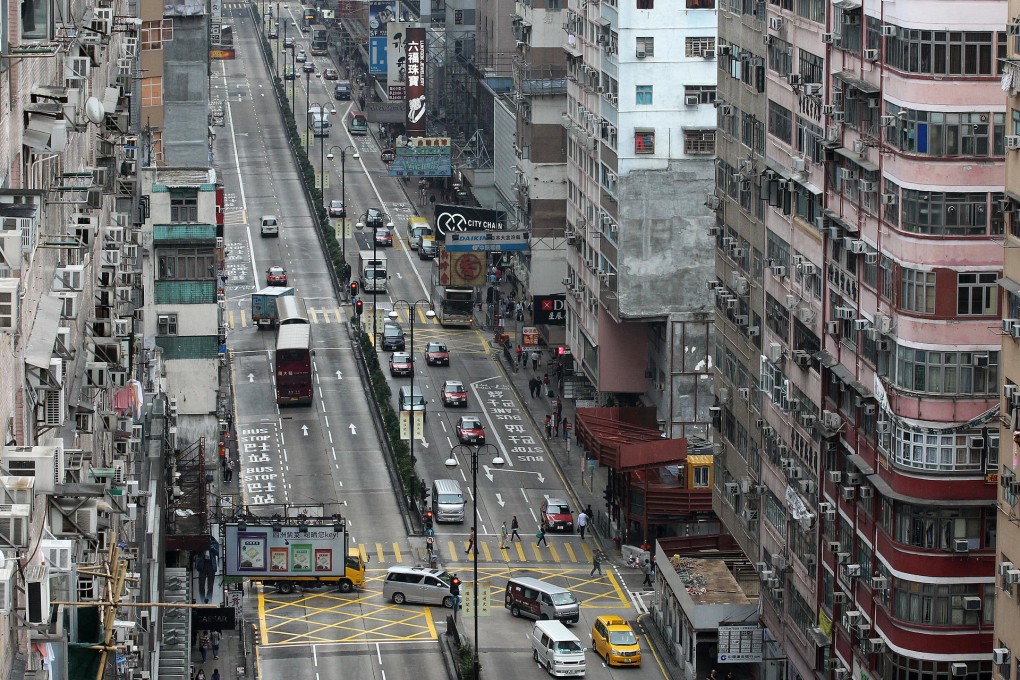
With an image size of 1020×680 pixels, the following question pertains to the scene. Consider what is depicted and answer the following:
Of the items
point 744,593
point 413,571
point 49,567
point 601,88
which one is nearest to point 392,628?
point 413,571

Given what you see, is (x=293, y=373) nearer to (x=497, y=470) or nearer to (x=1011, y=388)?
(x=497, y=470)

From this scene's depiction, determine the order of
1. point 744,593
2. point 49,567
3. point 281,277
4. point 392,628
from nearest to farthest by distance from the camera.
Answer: point 49,567 → point 744,593 → point 392,628 → point 281,277

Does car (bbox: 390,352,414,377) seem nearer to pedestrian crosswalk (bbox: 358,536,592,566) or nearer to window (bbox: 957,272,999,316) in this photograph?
pedestrian crosswalk (bbox: 358,536,592,566)

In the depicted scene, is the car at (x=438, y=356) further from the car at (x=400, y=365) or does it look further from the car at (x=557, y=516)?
the car at (x=557, y=516)

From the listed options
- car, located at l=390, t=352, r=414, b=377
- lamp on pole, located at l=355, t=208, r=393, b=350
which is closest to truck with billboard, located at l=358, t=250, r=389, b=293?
lamp on pole, located at l=355, t=208, r=393, b=350

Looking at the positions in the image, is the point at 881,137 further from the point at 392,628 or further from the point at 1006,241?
the point at 392,628

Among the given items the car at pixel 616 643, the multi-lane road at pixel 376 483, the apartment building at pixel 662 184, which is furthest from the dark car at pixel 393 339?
the car at pixel 616 643
